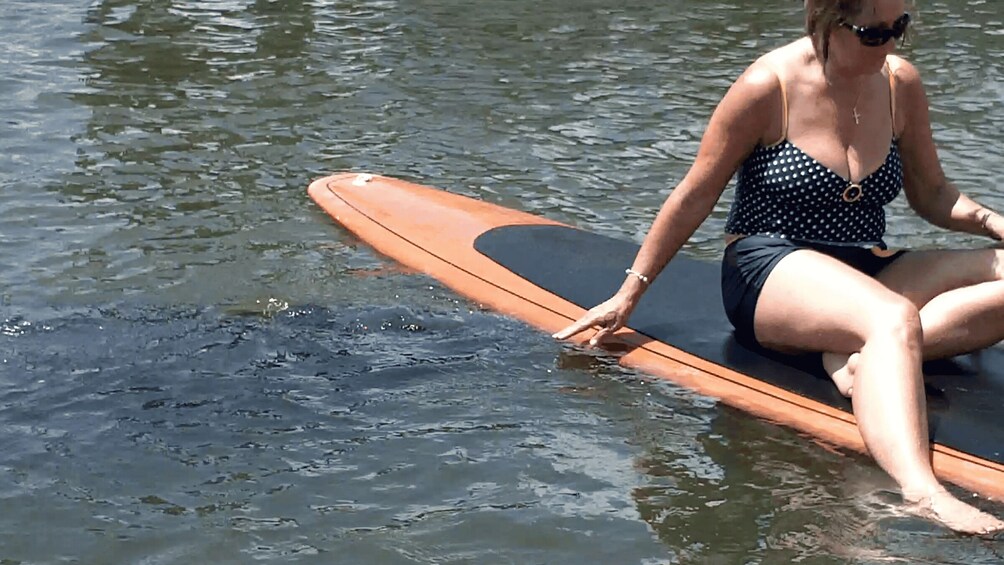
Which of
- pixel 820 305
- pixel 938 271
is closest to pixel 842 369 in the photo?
pixel 820 305

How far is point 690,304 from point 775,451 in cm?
75

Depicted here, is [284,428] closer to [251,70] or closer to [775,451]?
[775,451]

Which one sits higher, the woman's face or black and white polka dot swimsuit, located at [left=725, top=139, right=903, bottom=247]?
the woman's face

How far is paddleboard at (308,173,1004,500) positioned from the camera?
394 cm

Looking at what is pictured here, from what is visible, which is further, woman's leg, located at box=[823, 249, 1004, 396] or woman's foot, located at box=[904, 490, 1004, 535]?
woman's leg, located at box=[823, 249, 1004, 396]

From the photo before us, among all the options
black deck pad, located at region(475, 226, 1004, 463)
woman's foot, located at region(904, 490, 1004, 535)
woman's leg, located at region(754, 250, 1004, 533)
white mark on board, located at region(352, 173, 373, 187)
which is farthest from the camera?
white mark on board, located at region(352, 173, 373, 187)

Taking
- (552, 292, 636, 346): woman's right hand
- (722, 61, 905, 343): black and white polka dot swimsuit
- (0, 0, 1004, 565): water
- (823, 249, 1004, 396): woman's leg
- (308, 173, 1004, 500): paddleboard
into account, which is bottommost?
(0, 0, 1004, 565): water

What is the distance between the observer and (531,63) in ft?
31.6

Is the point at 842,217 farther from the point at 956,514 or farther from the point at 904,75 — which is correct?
the point at 956,514

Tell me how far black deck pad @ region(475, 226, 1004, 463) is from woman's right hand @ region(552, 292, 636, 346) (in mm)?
157

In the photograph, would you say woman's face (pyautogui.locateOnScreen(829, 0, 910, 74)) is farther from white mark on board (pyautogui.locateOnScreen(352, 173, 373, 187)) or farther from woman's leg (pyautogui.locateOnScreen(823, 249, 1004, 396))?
white mark on board (pyautogui.locateOnScreen(352, 173, 373, 187))

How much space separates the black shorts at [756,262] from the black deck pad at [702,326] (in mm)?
162

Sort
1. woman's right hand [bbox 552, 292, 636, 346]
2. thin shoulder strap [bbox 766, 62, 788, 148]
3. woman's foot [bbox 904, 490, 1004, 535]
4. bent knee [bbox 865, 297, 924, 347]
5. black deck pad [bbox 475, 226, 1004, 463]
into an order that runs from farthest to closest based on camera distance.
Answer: woman's right hand [bbox 552, 292, 636, 346] → thin shoulder strap [bbox 766, 62, 788, 148] → black deck pad [bbox 475, 226, 1004, 463] → bent knee [bbox 865, 297, 924, 347] → woman's foot [bbox 904, 490, 1004, 535]

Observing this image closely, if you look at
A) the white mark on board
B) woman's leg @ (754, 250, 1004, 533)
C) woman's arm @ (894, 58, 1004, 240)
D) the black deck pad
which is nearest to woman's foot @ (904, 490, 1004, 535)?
woman's leg @ (754, 250, 1004, 533)
